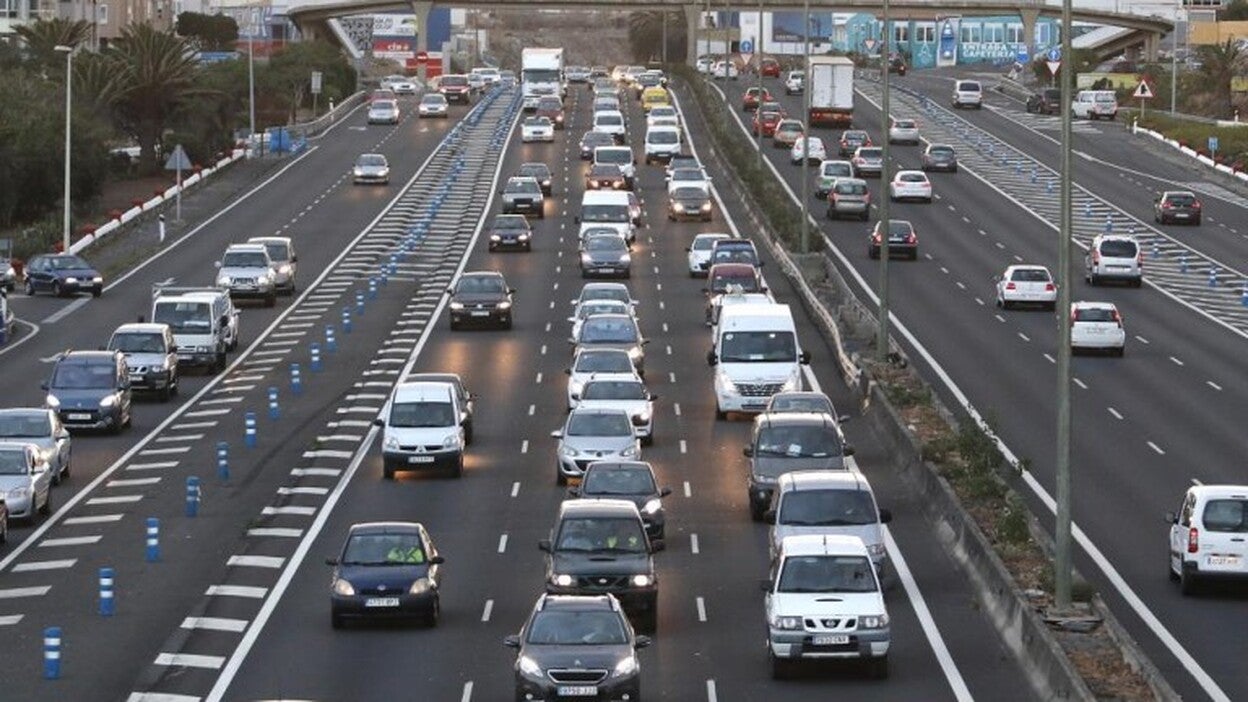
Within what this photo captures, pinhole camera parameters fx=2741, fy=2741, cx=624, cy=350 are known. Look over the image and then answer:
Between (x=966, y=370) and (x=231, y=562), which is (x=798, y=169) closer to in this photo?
(x=966, y=370)

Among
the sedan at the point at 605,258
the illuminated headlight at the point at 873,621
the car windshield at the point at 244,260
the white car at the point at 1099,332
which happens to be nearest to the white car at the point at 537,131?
the sedan at the point at 605,258

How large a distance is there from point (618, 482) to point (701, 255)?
39.3 meters

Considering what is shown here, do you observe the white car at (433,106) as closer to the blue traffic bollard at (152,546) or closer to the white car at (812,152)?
the white car at (812,152)

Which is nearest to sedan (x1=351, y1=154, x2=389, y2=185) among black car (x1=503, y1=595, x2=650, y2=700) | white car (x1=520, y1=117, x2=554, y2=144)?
white car (x1=520, y1=117, x2=554, y2=144)

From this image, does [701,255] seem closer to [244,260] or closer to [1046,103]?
[244,260]

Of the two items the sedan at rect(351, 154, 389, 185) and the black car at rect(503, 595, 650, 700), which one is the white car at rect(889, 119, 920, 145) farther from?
the black car at rect(503, 595, 650, 700)

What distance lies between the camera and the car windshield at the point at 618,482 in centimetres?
4059

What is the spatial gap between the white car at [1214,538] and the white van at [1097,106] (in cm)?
10865

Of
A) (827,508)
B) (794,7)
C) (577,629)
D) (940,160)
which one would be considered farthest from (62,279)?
(794,7)

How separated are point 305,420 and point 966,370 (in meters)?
15.2

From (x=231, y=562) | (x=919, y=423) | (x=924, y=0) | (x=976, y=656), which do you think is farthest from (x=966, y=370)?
(x=924, y=0)

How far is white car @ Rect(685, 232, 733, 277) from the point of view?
7962 centimetres

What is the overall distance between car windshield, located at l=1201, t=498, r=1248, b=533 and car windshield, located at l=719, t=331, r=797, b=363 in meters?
18.8

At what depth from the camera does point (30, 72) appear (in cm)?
13275
